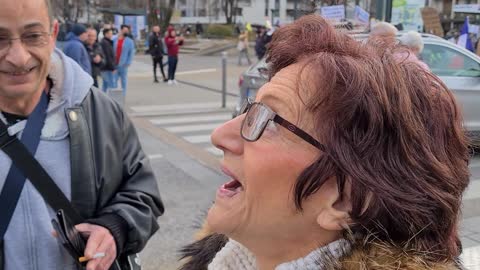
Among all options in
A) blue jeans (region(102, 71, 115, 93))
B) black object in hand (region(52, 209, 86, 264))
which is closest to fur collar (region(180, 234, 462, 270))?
black object in hand (region(52, 209, 86, 264))

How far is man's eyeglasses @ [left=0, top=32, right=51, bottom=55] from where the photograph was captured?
1.55m

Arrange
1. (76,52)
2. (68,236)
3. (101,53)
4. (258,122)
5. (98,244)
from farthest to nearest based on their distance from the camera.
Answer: (101,53)
(76,52)
(98,244)
(68,236)
(258,122)

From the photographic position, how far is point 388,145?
3.27ft

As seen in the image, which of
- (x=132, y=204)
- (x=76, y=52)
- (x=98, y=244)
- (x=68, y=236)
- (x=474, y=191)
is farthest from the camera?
(x=76, y=52)

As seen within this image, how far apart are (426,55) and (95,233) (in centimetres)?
698

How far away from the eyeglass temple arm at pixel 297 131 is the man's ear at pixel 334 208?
76 millimetres

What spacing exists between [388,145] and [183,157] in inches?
246

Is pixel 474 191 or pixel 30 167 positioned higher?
pixel 30 167

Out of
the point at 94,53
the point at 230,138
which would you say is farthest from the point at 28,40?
the point at 94,53

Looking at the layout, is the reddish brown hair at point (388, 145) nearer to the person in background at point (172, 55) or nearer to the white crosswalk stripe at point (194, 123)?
the white crosswalk stripe at point (194, 123)

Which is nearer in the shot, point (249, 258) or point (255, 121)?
point (255, 121)

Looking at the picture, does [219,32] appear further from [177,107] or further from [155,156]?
[155,156]

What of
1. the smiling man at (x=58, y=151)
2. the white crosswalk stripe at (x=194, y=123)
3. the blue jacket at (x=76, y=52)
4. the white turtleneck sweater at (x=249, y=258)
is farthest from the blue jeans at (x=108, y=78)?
the white turtleneck sweater at (x=249, y=258)

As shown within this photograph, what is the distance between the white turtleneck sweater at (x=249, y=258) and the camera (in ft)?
3.50
